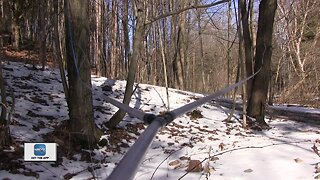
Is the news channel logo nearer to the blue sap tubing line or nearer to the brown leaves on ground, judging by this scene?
the blue sap tubing line

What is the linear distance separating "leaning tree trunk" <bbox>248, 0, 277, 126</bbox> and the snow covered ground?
632 millimetres

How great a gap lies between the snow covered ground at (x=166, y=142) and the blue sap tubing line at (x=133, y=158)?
1101 mm

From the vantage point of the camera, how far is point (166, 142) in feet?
21.8

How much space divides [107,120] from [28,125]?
69.9 inches

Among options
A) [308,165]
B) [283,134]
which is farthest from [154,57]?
[308,165]

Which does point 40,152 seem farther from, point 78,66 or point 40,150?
point 78,66

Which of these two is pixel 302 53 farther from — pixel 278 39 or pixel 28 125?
pixel 28 125

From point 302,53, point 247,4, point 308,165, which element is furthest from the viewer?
point 302,53

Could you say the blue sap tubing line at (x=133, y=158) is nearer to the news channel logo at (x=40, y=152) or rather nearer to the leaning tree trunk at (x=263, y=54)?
the news channel logo at (x=40, y=152)

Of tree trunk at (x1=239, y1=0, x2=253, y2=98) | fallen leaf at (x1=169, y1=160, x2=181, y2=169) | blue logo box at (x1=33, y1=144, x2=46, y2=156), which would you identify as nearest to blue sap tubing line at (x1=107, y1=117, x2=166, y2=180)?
fallen leaf at (x1=169, y1=160, x2=181, y2=169)

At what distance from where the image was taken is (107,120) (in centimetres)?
717

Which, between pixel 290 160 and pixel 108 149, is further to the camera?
pixel 108 149

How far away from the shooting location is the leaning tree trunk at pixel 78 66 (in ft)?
17.9

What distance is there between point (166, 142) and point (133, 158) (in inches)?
224
